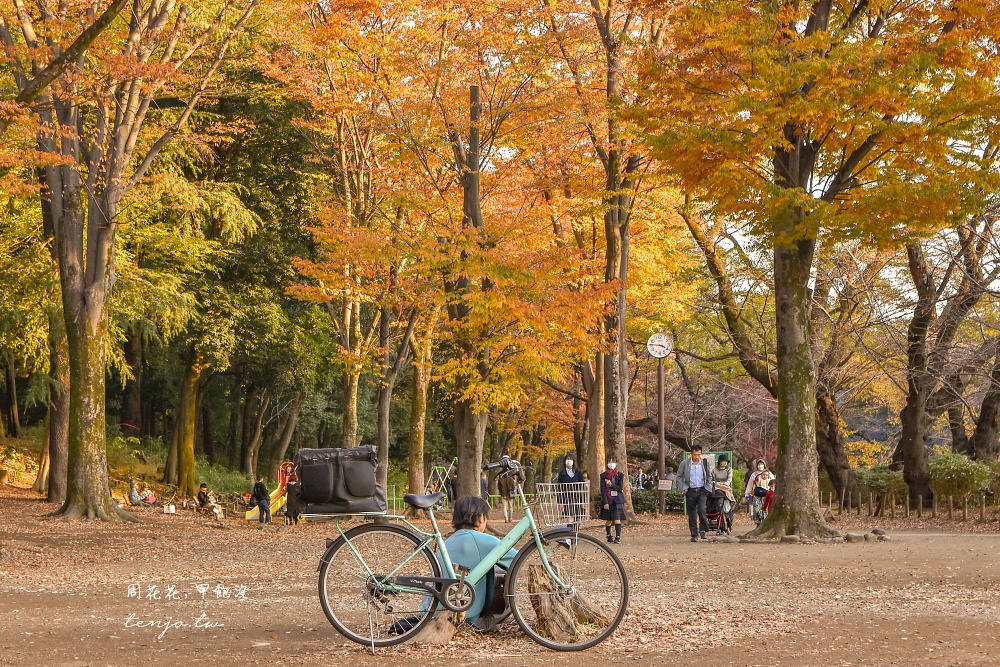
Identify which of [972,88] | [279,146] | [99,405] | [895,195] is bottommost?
[99,405]

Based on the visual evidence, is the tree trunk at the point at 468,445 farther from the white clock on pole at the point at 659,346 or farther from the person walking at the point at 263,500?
the person walking at the point at 263,500

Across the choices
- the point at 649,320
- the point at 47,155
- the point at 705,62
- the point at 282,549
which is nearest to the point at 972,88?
the point at 705,62

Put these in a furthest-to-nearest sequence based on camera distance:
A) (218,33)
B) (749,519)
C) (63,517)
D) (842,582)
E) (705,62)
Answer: (749,519) → (218,33) → (63,517) → (705,62) → (842,582)

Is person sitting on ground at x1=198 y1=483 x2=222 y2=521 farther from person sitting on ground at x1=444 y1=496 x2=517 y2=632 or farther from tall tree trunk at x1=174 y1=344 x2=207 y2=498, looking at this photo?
person sitting on ground at x1=444 y1=496 x2=517 y2=632

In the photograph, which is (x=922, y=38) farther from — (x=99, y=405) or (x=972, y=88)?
(x=99, y=405)

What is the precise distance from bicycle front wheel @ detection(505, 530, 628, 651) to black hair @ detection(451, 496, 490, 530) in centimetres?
49

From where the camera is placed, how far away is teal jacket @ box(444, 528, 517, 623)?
6691mm

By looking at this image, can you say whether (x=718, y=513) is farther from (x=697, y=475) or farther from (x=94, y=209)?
(x=94, y=209)

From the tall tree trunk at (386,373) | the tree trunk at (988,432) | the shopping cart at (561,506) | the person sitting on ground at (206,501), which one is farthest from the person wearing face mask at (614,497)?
the person sitting on ground at (206,501)

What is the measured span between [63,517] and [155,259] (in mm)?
10429

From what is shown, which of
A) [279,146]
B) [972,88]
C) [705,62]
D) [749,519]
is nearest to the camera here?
[972,88]

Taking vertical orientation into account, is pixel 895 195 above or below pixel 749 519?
above

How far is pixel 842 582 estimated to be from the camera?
10.1 metres

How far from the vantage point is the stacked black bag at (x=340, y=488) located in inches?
292
